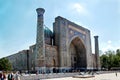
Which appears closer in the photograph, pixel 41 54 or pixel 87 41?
pixel 41 54

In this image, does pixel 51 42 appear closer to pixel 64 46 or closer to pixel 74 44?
pixel 64 46

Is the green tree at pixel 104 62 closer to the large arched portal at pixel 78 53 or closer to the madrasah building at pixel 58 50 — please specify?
the madrasah building at pixel 58 50

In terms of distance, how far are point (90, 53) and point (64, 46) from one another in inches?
399

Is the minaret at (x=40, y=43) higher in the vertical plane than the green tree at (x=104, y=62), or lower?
higher

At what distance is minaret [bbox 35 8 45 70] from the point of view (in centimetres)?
2392

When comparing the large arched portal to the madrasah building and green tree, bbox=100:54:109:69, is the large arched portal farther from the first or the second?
green tree, bbox=100:54:109:69

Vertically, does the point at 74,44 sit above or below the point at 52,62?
above

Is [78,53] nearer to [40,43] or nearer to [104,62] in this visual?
[104,62]

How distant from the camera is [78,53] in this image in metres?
38.9

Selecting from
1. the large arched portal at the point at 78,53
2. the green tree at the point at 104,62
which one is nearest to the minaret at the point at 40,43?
the large arched portal at the point at 78,53

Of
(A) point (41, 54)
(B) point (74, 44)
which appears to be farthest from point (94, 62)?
(A) point (41, 54)

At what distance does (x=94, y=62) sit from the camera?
40.8 meters

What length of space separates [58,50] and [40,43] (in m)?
6.63

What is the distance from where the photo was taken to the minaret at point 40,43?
23922 millimetres
